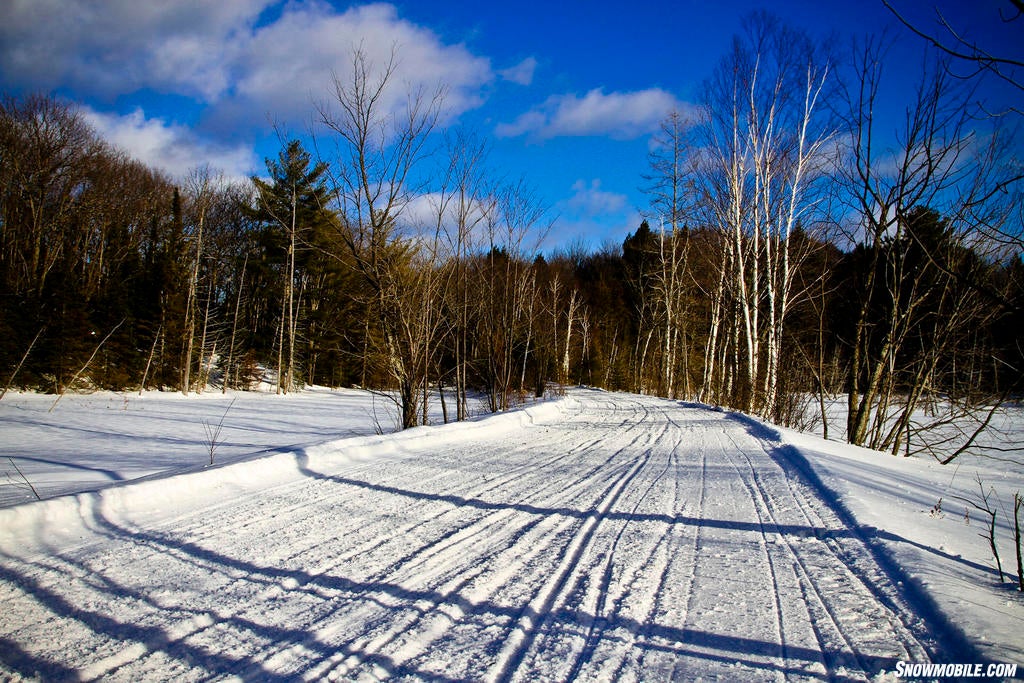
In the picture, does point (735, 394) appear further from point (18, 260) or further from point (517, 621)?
point (18, 260)

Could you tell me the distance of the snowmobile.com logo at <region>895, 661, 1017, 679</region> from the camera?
2.02 meters

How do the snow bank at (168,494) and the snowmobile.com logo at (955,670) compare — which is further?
the snow bank at (168,494)

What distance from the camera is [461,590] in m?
2.81

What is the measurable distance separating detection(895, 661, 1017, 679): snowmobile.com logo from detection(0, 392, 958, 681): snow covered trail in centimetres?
7

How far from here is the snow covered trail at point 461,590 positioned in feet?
7.04

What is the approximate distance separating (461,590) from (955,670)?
2295 mm

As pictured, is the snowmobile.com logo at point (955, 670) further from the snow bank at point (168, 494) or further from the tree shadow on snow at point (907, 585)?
the snow bank at point (168, 494)

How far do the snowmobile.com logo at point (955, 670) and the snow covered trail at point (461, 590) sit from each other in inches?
2.7

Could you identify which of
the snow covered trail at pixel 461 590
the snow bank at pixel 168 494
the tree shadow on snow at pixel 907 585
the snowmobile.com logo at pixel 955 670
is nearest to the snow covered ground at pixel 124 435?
the snow bank at pixel 168 494

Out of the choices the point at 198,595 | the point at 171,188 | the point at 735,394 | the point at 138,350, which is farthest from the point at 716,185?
the point at 171,188

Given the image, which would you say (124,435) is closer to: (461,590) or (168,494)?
(168,494)

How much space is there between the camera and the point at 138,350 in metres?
24.1

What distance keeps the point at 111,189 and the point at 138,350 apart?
9878mm

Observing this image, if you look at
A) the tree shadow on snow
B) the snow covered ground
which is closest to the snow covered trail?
the tree shadow on snow
